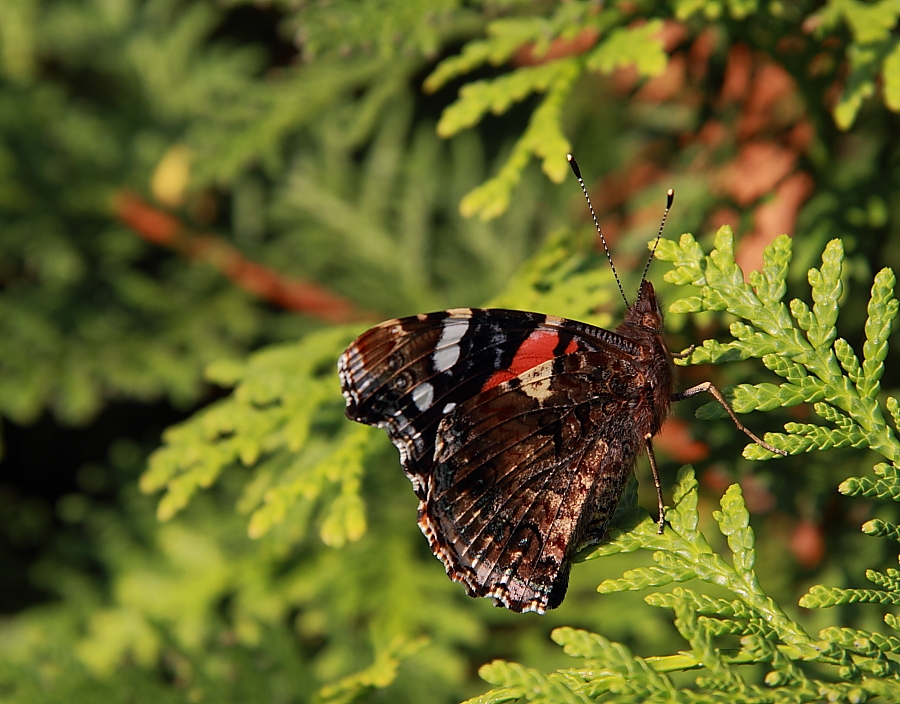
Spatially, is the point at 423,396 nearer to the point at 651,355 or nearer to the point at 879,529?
the point at 651,355

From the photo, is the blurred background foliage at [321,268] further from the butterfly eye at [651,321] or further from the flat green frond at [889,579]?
the flat green frond at [889,579]

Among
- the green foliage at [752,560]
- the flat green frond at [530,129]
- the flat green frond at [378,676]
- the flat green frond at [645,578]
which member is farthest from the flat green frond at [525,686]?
the flat green frond at [530,129]

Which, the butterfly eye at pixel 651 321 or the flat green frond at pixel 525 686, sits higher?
the butterfly eye at pixel 651 321

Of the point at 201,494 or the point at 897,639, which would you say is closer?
the point at 897,639

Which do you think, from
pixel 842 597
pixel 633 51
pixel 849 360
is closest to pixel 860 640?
pixel 842 597

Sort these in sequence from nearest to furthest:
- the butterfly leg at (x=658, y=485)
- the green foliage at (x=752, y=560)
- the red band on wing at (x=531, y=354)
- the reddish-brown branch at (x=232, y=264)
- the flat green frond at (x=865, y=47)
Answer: the green foliage at (x=752, y=560) → the butterfly leg at (x=658, y=485) → the red band on wing at (x=531, y=354) → the flat green frond at (x=865, y=47) → the reddish-brown branch at (x=232, y=264)

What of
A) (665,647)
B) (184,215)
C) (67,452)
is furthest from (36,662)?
(665,647)

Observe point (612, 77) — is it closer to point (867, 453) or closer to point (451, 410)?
point (867, 453)
